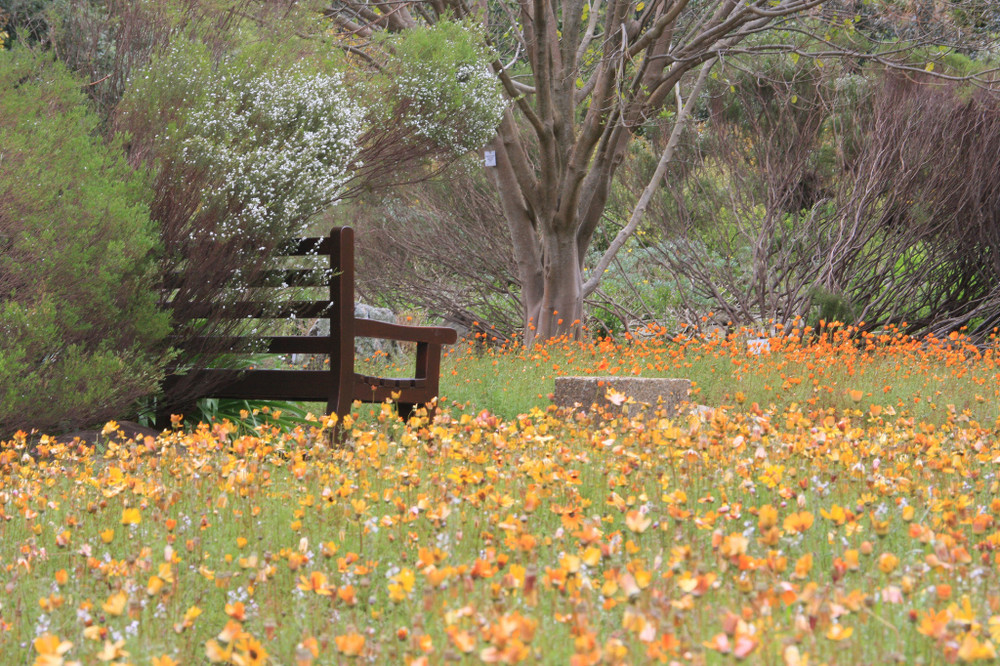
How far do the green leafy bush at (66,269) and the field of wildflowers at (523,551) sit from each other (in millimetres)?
887

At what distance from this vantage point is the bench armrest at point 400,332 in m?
5.49

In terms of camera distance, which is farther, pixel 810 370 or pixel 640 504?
pixel 810 370

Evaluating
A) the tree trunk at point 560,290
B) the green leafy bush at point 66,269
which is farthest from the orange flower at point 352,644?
the tree trunk at point 560,290

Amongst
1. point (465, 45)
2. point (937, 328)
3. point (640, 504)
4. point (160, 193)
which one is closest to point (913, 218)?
point (937, 328)

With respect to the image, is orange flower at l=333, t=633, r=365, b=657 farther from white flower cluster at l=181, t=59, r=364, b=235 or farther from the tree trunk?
the tree trunk

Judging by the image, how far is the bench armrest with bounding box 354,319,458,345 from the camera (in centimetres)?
549

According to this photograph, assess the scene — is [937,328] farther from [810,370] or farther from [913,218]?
[810,370]

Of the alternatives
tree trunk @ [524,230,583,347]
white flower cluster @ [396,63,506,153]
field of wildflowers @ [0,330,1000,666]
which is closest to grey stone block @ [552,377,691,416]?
field of wildflowers @ [0,330,1000,666]

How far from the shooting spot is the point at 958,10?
9.76 meters

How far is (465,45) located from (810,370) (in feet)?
12.9

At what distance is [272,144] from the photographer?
20.9 feet

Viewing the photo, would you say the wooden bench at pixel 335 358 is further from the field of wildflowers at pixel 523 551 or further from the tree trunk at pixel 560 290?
the tree trunk at pixel 560 290

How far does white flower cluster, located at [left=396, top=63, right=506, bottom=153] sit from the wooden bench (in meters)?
2.50

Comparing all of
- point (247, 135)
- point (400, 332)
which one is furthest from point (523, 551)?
point (247, 135)
